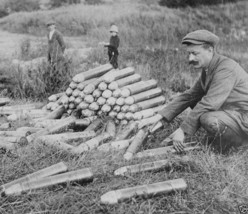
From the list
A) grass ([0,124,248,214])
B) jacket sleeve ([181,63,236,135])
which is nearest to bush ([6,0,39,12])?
grass ([0,124,248,214])

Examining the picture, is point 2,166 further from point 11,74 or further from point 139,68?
point 139,68

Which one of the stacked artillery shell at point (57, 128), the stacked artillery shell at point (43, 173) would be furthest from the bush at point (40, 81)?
the stacked artillery shell at point (43, 173)

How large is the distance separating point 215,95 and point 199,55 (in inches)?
22.1

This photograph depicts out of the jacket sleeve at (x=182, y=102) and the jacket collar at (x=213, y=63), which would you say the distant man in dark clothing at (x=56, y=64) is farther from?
the jacket collar at (x=213, y=63)

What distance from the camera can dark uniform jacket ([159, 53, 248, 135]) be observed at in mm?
4359

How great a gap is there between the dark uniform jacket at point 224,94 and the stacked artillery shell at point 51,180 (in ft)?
4.72

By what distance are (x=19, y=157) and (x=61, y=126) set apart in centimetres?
123

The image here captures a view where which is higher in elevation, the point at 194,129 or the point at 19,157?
the point at 194,129

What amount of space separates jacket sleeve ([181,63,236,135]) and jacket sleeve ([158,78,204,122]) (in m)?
0.52

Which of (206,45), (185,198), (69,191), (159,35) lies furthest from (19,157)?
(159,35)

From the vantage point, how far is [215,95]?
14.3 feet

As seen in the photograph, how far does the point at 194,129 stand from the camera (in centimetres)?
451

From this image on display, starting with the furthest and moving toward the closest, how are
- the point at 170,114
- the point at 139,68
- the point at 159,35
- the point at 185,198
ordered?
the point at 159,35
the point at 139,68
the point at 170,114
the point at 185,198

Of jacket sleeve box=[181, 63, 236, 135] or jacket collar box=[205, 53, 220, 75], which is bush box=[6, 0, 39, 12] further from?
jacket sleeve box=[181, 63, 236, 135]
